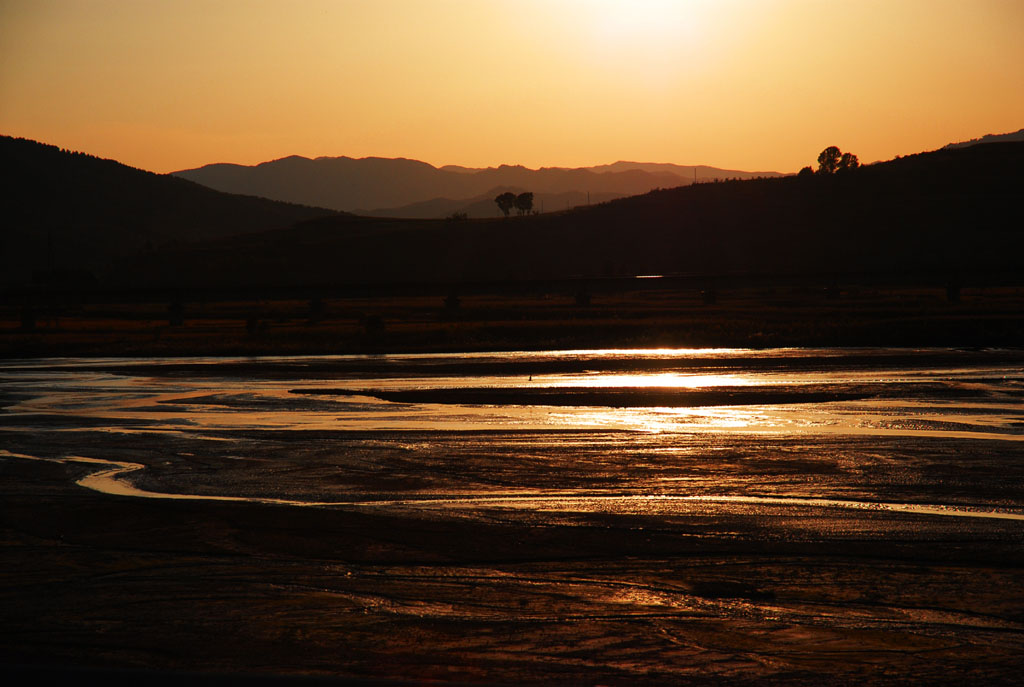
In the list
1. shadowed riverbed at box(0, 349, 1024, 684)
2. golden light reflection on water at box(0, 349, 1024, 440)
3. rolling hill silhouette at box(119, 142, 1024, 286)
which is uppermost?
rolling hill silhouette at box(119, 142, 1024, 286)

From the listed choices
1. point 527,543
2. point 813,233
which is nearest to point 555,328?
point 527,543

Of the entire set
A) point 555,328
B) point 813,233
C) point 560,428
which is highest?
point 813,233

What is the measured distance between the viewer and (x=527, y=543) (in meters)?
11.0

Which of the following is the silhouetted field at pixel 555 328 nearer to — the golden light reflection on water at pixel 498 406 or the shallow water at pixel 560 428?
the golden light reflection on water at pixel 498 406

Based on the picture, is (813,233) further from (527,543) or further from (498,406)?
(527,543)

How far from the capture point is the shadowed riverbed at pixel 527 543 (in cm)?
748

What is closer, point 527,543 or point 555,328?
point 527,543

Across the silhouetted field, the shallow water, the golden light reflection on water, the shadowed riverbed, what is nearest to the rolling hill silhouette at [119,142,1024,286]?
the silhouetted field

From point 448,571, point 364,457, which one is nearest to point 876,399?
point 364,457

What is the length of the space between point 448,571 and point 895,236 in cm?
17349

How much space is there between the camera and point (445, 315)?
286 feet

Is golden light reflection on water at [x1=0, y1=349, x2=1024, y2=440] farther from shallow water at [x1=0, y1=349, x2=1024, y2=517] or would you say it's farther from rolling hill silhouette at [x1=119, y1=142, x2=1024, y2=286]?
rolling hill silhouette at [x1=119, y1=142, x2=1024, y2=286]

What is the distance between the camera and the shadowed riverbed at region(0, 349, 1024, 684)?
7480mm

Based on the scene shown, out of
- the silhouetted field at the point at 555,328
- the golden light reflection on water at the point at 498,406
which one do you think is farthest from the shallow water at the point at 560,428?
the silhouetted field at the point at 555,328
